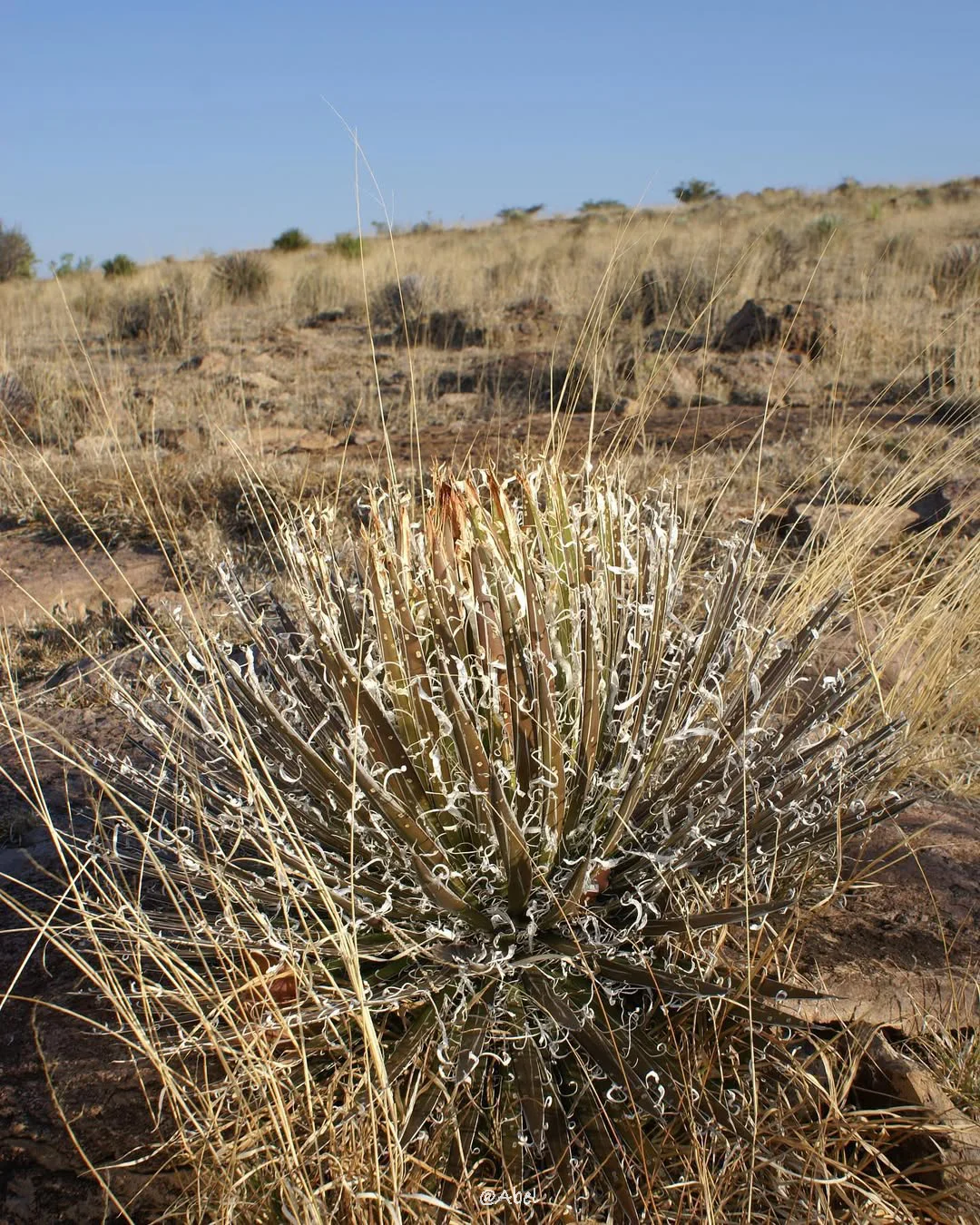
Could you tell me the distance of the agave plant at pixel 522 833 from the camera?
1.53 meters

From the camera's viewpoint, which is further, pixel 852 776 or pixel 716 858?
pixel 852 776

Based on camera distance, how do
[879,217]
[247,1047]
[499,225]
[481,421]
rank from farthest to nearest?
[499,225] → [879,217] → [481,421] → [247,1047]

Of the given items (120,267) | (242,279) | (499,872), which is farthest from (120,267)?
(499,872)

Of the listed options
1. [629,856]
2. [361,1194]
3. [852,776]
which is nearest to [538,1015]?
[629,856]

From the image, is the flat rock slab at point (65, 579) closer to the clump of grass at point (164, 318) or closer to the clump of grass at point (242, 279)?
the clump of grass at point (164, 318)

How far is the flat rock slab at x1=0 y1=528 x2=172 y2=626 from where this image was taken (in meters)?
4.43

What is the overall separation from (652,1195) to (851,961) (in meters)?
0.69

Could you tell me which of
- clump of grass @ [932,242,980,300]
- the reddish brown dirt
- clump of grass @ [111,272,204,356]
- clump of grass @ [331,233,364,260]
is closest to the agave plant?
the reddish brown dirt

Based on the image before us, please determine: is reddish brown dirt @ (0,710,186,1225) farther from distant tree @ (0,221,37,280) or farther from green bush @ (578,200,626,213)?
green bush @ (578,200,626,213)

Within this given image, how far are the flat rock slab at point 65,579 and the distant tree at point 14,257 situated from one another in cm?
1706

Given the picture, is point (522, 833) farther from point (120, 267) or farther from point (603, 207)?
point (603, 207)

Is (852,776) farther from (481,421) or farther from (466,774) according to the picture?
(481,421)

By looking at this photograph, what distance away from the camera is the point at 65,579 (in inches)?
188

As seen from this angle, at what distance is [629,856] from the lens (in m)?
1.81
